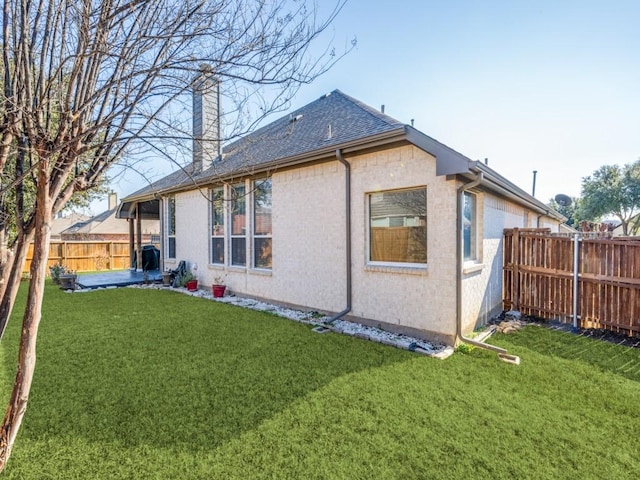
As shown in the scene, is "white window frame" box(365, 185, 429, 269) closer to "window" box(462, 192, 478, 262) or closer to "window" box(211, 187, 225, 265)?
"window" box(462, 192, 478, 262)

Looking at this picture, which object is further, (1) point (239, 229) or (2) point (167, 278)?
(2) point (167, 278)

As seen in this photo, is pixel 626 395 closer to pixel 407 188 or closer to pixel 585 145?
pixel 407 188

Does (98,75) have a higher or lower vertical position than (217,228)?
higher

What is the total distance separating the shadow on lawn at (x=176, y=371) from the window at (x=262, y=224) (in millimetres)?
Result: 1797

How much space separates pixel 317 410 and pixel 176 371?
215 centimetres

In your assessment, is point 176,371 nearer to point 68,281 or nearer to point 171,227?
point 171,227

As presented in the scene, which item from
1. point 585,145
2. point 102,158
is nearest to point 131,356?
point 102,158

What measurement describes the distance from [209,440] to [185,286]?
8.96 metres

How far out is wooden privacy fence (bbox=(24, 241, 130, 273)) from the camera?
17.8 metres

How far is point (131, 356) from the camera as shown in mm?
5027

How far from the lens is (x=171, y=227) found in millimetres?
12711

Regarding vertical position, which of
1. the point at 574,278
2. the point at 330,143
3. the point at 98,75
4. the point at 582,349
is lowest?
the point at 582,349

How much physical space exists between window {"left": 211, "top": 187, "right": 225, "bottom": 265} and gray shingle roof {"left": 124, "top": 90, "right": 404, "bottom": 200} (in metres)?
0.71

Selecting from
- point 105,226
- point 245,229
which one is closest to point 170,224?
point 245,229
